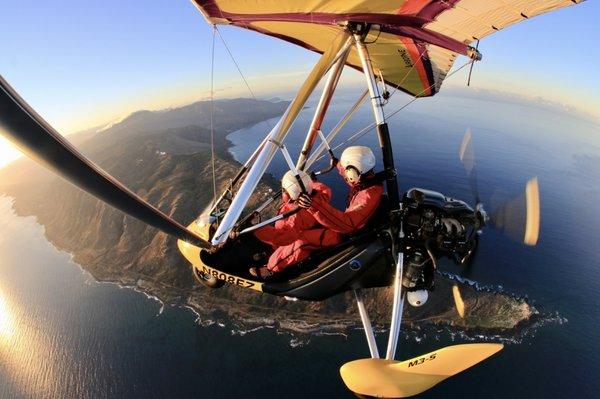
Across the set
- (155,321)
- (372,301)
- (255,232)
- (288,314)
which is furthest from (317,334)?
(255,232)

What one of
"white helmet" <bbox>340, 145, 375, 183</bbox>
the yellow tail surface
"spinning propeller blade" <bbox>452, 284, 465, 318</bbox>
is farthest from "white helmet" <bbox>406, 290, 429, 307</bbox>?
"white helmet" <bbox>340, 145, 375, 183</bbox>

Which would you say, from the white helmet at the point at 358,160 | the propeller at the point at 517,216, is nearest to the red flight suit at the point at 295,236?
the white helmet at the point at 358,160

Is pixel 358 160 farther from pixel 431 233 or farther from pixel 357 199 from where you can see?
pixel 431 233

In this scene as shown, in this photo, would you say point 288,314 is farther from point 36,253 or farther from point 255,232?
point 36,253

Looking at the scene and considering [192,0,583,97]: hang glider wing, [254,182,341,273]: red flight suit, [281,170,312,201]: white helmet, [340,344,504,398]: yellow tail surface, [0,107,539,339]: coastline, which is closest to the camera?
[340,344,504,398]: yellow tail surface

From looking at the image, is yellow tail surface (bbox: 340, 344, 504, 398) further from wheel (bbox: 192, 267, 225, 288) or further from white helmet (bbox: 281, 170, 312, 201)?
wheel (bbox: 192, 267, 225, 288)

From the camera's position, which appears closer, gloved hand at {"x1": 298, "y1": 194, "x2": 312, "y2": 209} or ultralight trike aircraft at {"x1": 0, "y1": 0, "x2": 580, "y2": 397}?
ultralight trike aircraft at {"x1": 0, "y1": 0, "x2": 580, "y2": 397}
